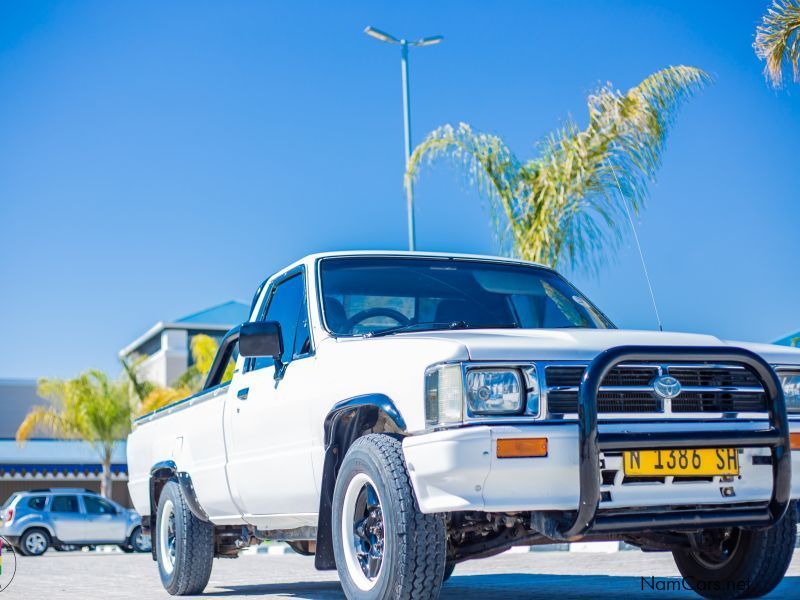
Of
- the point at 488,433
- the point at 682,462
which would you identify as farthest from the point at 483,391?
the point at 682,462

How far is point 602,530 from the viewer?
469 cm

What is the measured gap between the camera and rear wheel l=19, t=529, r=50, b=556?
23969 millimetres

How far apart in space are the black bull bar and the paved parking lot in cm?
165

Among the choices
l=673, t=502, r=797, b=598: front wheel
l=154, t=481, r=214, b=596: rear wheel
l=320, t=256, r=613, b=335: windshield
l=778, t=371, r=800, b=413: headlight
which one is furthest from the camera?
l=154, t=481, r=214, b=596: rear wheel

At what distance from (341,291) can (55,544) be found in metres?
20.0

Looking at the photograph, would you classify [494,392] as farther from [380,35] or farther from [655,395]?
[380,35]

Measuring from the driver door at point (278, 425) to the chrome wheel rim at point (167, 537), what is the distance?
1.63 meters

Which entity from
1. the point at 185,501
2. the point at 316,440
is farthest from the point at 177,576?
the point at 316,440

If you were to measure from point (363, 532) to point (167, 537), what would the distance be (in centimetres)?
360

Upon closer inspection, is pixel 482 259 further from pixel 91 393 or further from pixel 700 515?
pixel 91 393

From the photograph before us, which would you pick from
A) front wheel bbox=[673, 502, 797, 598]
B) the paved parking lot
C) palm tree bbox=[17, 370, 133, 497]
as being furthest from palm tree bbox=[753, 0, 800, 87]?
palm tree bbox=[17, 370, 133, 497]

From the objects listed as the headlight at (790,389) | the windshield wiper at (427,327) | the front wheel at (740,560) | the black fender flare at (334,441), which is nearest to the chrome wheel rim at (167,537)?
the black fender flare at (334,441)

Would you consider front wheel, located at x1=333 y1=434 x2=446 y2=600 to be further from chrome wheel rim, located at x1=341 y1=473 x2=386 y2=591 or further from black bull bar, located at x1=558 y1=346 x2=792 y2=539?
black bull bar, located at x1=558 y1=346 x2=792 y2=539

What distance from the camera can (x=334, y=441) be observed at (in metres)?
5.67
